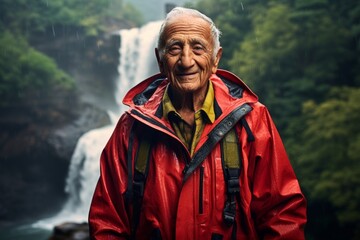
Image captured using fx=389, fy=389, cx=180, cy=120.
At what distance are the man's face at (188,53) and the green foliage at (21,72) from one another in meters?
15.8

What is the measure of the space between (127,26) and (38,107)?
8756 millimetres

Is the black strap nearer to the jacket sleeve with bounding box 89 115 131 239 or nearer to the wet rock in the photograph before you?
the jacket sleeve with bounding box 89 115 131 239

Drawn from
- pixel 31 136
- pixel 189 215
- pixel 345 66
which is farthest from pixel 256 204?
pixel 31 136

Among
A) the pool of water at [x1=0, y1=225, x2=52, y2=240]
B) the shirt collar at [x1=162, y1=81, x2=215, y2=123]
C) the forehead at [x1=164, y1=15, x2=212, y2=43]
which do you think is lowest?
the pool of water at [x1=0, y1=225, x2=52, y2=240]

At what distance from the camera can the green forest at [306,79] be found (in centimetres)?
877

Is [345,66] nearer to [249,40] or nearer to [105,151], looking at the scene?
[249,40]

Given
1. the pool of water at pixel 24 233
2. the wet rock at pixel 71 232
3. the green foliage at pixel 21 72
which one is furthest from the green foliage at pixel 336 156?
the green foliage at pixel 21 72

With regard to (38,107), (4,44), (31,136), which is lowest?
(31,136)

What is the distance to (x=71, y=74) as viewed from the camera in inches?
831

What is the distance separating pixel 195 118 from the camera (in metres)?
1.69

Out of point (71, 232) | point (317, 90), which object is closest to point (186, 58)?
point (71, 232)

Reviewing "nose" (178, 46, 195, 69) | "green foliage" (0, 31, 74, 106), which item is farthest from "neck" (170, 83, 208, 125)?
"green foliage" (0, 31, 74, 106)

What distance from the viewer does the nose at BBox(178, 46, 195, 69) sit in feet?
5.24

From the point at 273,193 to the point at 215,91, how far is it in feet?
1.69
